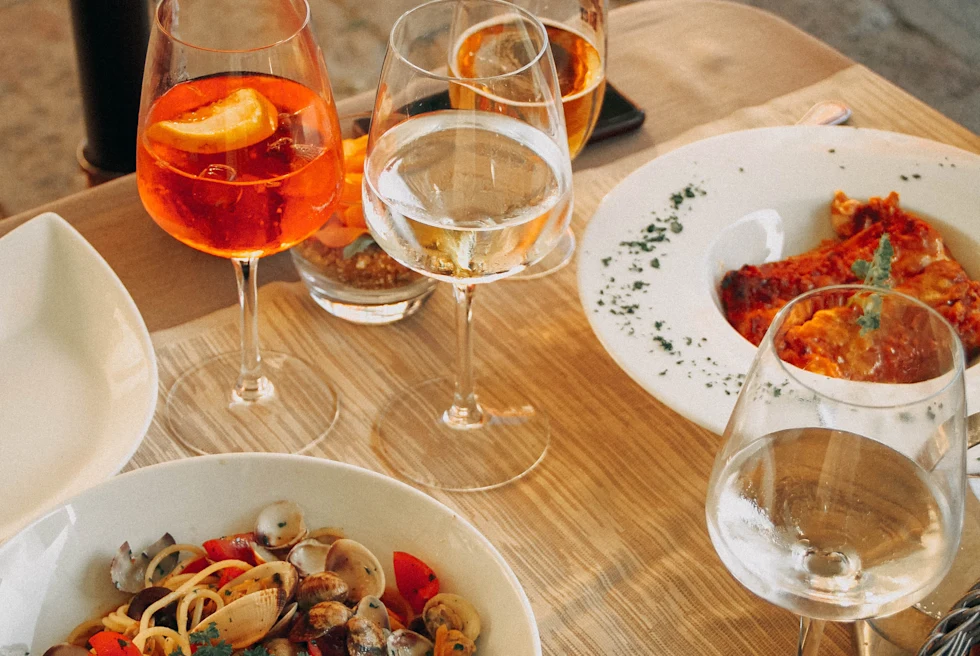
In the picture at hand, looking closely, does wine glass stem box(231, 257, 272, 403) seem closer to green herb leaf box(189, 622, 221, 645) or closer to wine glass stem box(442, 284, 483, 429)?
wine glass stem box(442, 284, 483, 429)

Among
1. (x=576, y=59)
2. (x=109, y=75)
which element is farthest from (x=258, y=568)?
(x=109, y=75)

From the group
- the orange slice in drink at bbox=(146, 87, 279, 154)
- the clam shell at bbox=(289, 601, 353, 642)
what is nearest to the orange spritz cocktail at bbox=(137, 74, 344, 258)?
the orange slice in drink at bbox=(146, 87, 279, 154)

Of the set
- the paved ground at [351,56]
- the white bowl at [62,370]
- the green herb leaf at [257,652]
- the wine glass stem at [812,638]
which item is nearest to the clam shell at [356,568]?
the green herb leaf at [257,652]

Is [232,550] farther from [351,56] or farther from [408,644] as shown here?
[351,56]

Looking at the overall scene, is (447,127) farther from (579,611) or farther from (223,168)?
(579,611)

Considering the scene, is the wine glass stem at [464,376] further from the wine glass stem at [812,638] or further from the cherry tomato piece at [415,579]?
the wine glass stem at [812,638]

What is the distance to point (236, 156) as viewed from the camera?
3.12 feet

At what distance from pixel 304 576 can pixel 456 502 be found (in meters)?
0.22

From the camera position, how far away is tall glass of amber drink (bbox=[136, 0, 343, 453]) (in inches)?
37.3

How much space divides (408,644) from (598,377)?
17.5 inches

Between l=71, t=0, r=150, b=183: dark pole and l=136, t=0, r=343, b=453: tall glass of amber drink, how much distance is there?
2.63 feet

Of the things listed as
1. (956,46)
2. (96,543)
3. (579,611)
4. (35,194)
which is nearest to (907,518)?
(579,611)

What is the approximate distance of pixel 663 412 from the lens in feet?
3.68

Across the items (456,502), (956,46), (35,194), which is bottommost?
(35,194)
